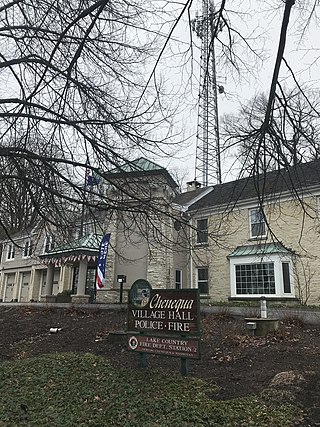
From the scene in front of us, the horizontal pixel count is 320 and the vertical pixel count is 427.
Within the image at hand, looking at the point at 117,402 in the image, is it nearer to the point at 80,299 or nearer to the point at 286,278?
the point at 286,278

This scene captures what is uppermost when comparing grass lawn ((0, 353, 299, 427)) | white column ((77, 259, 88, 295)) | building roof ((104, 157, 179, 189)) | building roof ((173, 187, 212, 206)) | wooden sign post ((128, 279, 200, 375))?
building roof ((173, 187, 212, 206))

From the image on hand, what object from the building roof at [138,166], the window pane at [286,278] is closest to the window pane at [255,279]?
the window pane at [286,278]

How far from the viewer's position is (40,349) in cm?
840

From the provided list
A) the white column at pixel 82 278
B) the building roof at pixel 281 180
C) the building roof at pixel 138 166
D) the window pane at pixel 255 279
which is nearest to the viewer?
the building roof at pixel 281 180

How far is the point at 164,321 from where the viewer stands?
627 cm

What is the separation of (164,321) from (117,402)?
66.1 inches

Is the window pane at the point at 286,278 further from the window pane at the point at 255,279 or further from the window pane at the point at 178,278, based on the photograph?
the window pane at the point at 178,278

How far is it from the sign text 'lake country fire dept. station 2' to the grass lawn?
42cm

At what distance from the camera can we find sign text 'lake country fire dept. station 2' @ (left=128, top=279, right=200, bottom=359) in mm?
5855

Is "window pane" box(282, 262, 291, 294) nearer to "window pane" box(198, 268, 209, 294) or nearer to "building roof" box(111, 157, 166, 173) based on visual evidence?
"window pane" box(198, 268, 209, 294)

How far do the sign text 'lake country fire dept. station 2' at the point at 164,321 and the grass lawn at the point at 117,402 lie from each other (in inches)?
16.5

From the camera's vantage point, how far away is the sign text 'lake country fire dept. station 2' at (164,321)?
586 centimetres

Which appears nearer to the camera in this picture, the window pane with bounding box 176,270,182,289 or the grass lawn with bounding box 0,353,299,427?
the grass lawn with bounding box 0,353,299,427

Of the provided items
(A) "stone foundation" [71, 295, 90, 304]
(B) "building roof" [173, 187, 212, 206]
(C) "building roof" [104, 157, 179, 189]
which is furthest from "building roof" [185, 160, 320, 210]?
(B) "building roof" [173, 187, 212, 206]
